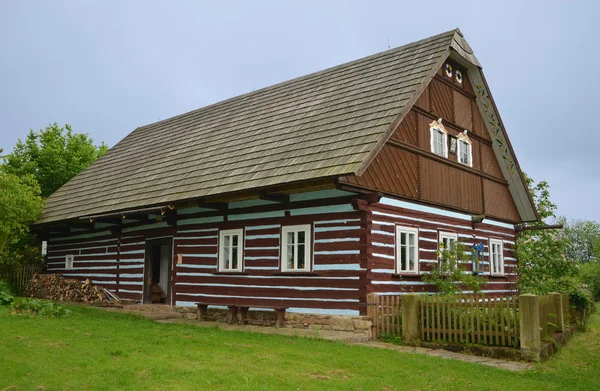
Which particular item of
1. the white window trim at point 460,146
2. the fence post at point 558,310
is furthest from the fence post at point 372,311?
the white window trim at point 460,146

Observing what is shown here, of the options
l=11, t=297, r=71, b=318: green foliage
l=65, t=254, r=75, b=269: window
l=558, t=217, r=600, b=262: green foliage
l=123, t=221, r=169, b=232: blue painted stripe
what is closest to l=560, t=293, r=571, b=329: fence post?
l=123, t=221, r=169, b=232: blue painted stripe

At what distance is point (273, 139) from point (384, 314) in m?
5.72

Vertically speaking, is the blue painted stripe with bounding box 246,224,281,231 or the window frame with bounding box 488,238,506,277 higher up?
the blue painted stripe with bounding box 246,224,281,231

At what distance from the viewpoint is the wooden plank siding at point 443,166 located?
42.5 feet

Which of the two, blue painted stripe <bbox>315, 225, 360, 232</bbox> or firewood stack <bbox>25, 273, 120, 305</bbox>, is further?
firewood stack <bbox>25, 273, 120, 305</bbox>

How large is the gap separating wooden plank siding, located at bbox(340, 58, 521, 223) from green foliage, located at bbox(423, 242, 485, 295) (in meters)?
1.32

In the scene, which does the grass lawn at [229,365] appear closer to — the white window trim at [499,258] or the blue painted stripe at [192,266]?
the blue painted stripe at [192,266]

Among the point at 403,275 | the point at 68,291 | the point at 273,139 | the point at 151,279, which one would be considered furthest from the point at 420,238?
the point at 68,291

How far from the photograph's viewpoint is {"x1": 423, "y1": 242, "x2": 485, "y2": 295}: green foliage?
13.2 metres

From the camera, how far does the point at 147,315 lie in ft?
47.8

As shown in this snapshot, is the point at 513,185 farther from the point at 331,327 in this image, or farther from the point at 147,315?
the point at 147,315

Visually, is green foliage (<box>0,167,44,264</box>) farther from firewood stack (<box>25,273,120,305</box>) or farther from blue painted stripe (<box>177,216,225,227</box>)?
blue painted stripe (<box>177,216,225,227</box>)

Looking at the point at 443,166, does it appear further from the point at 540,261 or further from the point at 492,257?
the point at 540,261

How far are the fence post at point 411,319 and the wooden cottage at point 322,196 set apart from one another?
3.43 ft
